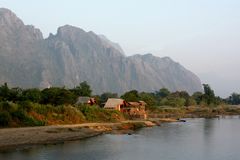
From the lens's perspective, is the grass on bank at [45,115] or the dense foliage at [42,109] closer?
the grass on bank at [45,115]

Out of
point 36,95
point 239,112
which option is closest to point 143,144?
point 36,95

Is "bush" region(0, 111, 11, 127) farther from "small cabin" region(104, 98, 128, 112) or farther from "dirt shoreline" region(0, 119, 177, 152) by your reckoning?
"small cabin" region(104, 98, 128, 112)

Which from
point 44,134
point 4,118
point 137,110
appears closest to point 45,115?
point 4,118

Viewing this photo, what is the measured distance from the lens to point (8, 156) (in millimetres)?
38062

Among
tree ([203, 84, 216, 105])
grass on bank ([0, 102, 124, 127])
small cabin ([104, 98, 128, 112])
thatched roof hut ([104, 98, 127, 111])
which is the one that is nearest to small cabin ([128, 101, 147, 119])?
small cabin ([104, 98, 128, 112])

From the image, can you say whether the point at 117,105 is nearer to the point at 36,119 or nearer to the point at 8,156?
the point at 36,119

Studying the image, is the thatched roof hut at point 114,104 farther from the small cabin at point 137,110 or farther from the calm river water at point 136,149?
the calm river water at point 136,149

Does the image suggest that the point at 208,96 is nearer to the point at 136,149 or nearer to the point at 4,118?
the point at 4,118

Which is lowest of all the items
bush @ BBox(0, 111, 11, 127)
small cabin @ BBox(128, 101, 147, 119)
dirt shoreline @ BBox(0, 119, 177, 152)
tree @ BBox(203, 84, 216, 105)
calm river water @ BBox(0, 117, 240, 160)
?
calm river water @ BBox(0, 117, 240, 160)

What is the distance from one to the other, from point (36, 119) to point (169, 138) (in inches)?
846

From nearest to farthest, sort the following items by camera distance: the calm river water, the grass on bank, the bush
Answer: the calm river water < the bush < the grass on bank

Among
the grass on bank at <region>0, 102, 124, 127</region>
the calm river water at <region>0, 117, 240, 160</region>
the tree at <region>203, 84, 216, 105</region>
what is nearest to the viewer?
the calm river water at <region>0, 117, 240, 160</region>

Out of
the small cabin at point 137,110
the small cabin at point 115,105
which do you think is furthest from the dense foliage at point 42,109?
the small cabin at point 137,110

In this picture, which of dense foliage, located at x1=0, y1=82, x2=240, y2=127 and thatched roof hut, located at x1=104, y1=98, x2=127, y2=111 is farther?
thatched roof hut, located at x1=104, y1=98, x2=127, y2=111
